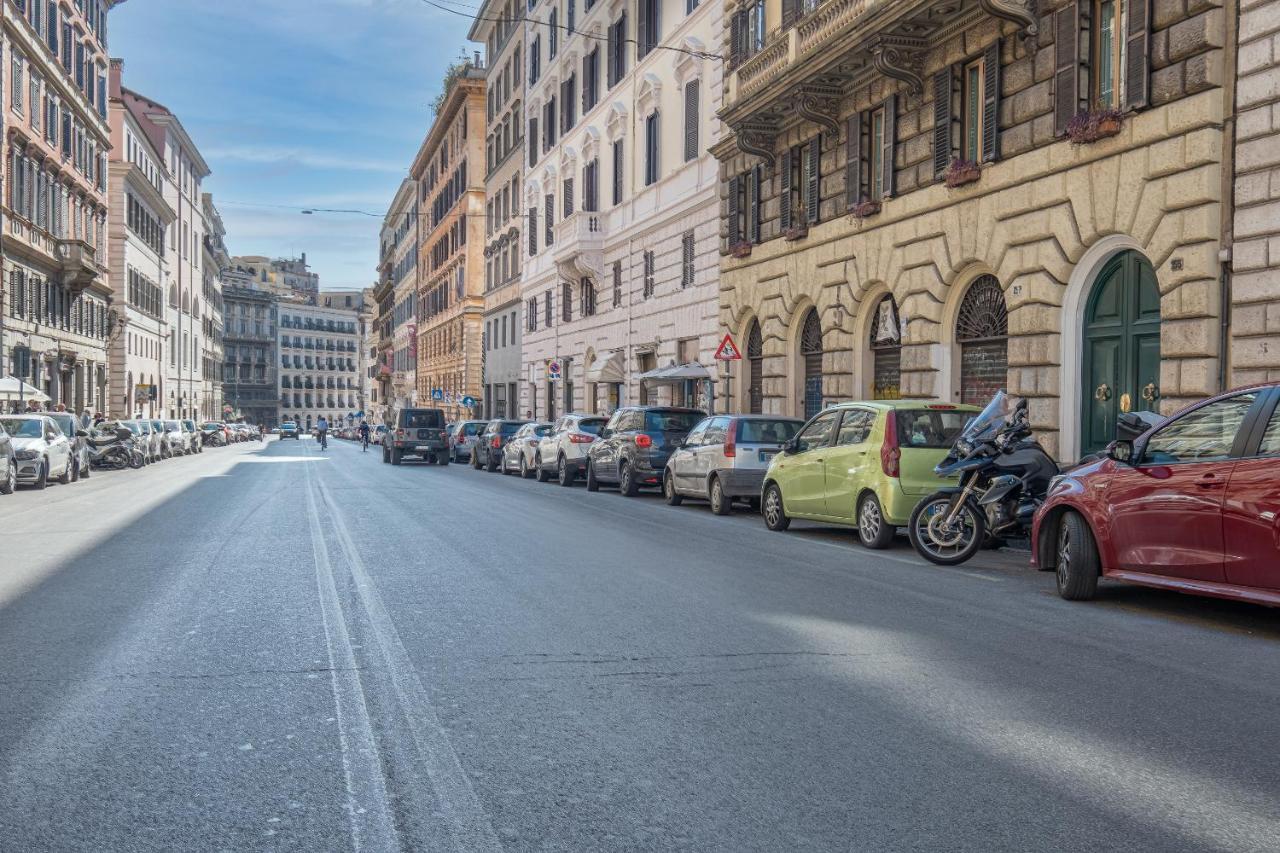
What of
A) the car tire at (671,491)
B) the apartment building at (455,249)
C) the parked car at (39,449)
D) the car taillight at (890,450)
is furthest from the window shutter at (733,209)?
the apartment building at (455,249)

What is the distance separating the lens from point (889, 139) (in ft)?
73.4

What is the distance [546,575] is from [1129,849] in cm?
695

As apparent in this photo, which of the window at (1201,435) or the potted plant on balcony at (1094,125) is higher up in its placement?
the potted plant on balcony at (1094,125)

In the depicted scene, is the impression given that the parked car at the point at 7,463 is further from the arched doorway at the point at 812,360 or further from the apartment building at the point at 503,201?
the apartment building at the point at 503,201

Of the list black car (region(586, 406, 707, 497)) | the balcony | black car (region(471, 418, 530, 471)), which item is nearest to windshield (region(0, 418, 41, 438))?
black car (region(471, 418, 530, 471))

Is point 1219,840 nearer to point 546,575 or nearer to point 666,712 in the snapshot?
point 666,712

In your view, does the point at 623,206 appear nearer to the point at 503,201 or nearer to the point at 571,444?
the point at 571,444

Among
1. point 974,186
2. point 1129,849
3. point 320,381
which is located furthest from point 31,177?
point 320,381

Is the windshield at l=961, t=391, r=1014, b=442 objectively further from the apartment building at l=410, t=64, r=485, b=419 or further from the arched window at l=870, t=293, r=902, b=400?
the apartment building at l=410, t=64, r=485, b=419

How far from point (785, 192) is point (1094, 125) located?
11233mm

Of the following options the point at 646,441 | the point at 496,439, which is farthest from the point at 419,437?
the point at 646,441

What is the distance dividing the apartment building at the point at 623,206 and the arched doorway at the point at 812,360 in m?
3.85

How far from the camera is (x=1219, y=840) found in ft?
13.1

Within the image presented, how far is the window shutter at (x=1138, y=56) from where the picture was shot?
15.4 m
